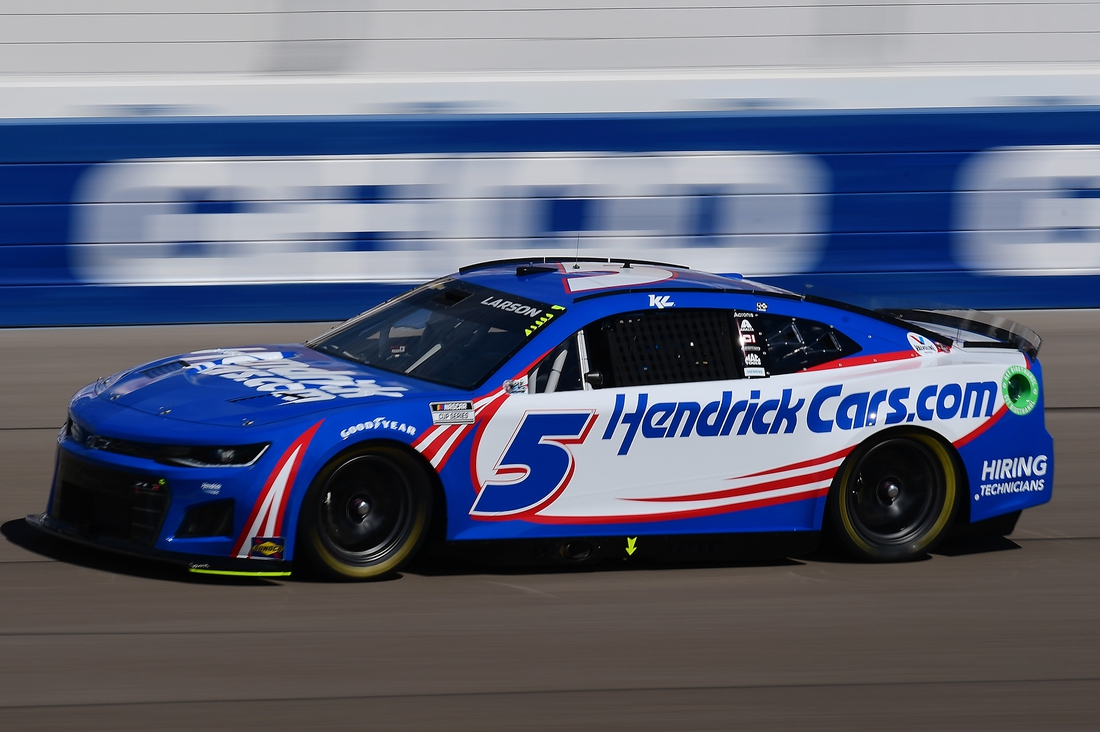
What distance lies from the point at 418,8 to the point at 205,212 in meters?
2.56

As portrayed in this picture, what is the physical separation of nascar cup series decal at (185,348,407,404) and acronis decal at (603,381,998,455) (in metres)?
0.99

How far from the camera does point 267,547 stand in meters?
5.51

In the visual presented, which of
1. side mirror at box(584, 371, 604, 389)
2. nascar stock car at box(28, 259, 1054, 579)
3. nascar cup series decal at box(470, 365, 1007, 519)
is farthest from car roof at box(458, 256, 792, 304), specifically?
nascar cup series decal at box(470, 365, 1007, 519)

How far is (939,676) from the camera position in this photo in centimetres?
509

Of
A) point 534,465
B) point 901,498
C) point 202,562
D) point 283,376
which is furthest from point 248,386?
point 901,498

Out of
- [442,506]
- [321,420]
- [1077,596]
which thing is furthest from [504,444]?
[1077,596]

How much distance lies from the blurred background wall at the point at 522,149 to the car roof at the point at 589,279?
461 centimetres

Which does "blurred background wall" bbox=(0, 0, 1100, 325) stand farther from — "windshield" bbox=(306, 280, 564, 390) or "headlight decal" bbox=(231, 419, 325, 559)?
"headlight decal" bbox=(231, 419, 325, 559)

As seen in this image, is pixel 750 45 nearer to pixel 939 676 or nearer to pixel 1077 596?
pixel 1077 596

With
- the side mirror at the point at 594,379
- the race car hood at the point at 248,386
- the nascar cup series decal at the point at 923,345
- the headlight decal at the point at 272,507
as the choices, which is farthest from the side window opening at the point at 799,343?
the headlight decal at the point at 272,507

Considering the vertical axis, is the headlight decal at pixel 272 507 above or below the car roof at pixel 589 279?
below

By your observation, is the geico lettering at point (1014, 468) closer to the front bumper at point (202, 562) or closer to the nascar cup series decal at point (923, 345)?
the nascar cup series decal at point (923, 345)

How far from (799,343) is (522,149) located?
569cm

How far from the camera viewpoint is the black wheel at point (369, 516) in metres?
5.65
